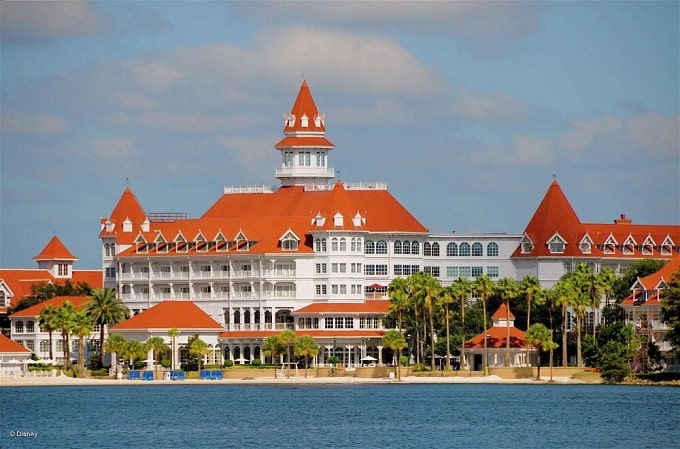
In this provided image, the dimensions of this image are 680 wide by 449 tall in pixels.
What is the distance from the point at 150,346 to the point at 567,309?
117ft

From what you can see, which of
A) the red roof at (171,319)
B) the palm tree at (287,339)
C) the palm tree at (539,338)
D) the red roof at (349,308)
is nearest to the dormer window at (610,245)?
the red roof at (349,308)

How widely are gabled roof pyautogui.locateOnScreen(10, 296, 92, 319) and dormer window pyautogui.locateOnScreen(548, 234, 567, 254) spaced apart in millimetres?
42591

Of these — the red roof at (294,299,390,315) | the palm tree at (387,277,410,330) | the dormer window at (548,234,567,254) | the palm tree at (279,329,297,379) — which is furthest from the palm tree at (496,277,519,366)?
the dormer window at (548,234,567,254)

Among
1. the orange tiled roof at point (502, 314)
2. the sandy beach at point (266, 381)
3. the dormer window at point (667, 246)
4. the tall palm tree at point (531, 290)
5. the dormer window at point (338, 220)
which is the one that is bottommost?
the sandy beach at point (266, 381)

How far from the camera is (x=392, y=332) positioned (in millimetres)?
163000

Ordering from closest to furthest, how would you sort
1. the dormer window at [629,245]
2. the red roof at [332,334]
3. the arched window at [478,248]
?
the red roof at [332,334], the arched window at [478,248], the dormer window at [629,245]

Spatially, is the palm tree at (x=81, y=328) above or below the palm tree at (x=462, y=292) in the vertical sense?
below

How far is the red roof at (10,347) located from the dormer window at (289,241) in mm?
24648

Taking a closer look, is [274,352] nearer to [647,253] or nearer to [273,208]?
[273,208]

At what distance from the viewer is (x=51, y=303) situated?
183m

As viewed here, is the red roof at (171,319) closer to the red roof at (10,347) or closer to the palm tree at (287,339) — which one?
the red roof at (10,347)

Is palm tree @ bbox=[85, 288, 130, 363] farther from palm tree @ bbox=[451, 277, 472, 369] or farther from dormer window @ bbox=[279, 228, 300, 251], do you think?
palm tree @ bbox=[451, 277, 472, 369]

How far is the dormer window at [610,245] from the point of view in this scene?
191 m

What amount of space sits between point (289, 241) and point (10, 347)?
26.9m
